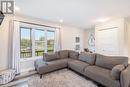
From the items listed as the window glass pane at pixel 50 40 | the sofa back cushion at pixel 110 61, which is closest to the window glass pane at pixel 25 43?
the window glass pane at pixel 50 40

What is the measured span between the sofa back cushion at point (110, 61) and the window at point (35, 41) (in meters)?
2.64

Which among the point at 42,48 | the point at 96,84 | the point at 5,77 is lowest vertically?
the point at 96,84

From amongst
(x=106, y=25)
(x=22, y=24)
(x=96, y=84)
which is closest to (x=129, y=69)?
(x=96, y=84)

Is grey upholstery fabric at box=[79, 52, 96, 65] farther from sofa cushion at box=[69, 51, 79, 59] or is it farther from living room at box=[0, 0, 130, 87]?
sofa cushion at box=[69, 51, 79, 59]

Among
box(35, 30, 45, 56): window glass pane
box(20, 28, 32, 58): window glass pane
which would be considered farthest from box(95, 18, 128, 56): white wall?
box(20, 28, 32, 58): window glass pane

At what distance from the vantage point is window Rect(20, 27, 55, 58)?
12.7 ft

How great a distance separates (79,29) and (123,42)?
303cm

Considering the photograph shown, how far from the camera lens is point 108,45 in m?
4.41

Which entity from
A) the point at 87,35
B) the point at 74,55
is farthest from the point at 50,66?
the point at 87,35

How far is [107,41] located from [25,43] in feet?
13.0

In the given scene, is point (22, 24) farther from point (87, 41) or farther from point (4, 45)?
point (87, 41)

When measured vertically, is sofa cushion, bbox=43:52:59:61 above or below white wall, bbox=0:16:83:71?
below

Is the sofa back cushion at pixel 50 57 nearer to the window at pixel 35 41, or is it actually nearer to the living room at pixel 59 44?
the living room at pixel 59 44

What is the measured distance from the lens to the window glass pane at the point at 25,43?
3.82 meters
